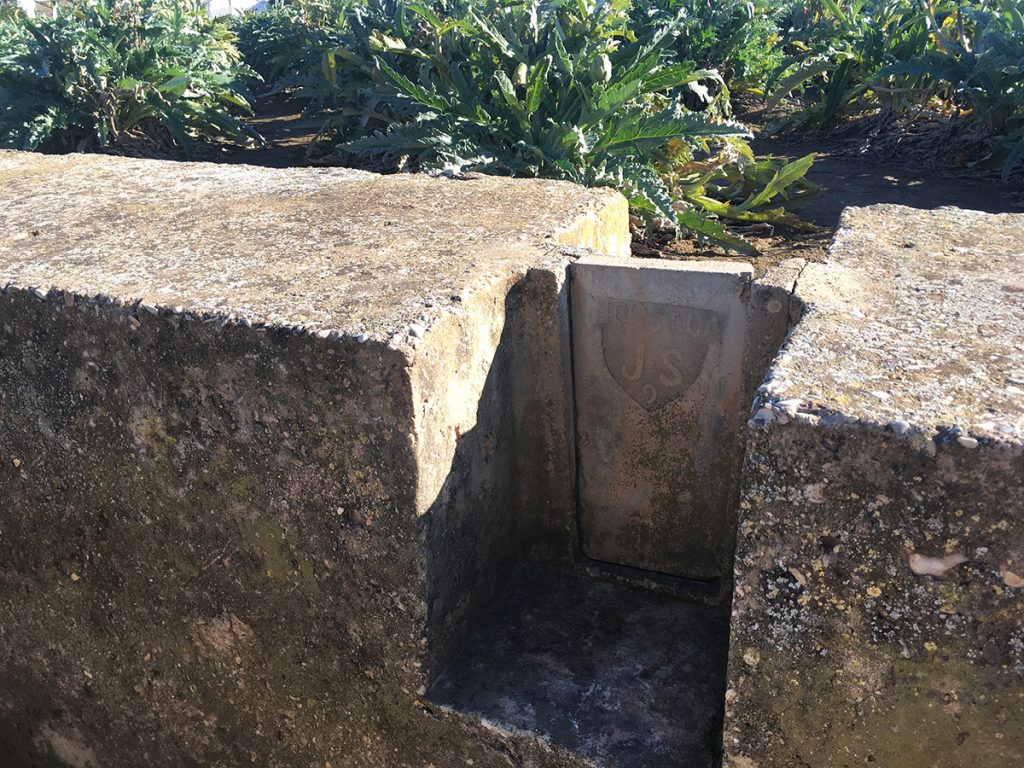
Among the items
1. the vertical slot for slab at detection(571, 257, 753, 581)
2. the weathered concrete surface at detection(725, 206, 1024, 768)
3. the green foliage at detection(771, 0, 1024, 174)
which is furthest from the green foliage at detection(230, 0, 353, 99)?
the weathered concrete surface at detection(725, 206, 1024, 768)

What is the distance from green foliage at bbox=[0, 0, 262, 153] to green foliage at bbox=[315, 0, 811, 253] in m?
1.67

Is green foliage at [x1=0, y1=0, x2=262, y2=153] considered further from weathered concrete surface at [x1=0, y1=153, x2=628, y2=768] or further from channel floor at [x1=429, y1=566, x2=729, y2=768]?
channel floor at [x1=429, y1=566, x2=729, y2=768]

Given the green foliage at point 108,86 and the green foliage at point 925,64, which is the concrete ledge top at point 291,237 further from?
the green foliage at point 925,64

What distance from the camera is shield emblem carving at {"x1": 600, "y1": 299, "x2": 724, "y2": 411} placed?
1.70 meters

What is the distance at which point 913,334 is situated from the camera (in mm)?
1377

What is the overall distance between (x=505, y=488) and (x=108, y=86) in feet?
15.1

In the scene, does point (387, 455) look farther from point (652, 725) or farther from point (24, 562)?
point (24, 562)

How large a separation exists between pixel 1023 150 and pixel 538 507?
3540 millimetres

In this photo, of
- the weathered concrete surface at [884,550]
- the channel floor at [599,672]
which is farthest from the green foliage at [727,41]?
the weathered concrete surface at [884,550]

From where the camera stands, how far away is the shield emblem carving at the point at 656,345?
Answer: 1.70m

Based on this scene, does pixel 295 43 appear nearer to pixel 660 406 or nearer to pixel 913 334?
pixel 660 406

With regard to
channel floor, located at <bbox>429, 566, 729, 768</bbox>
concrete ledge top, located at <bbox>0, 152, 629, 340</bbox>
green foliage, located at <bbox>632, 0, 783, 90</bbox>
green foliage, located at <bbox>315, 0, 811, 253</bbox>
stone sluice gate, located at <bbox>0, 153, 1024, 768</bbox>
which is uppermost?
green foliage, located at <bbox>632, 0, 783, 90</bbox>

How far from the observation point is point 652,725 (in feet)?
5.27

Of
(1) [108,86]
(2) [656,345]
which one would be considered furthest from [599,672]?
(1) [108,86]
